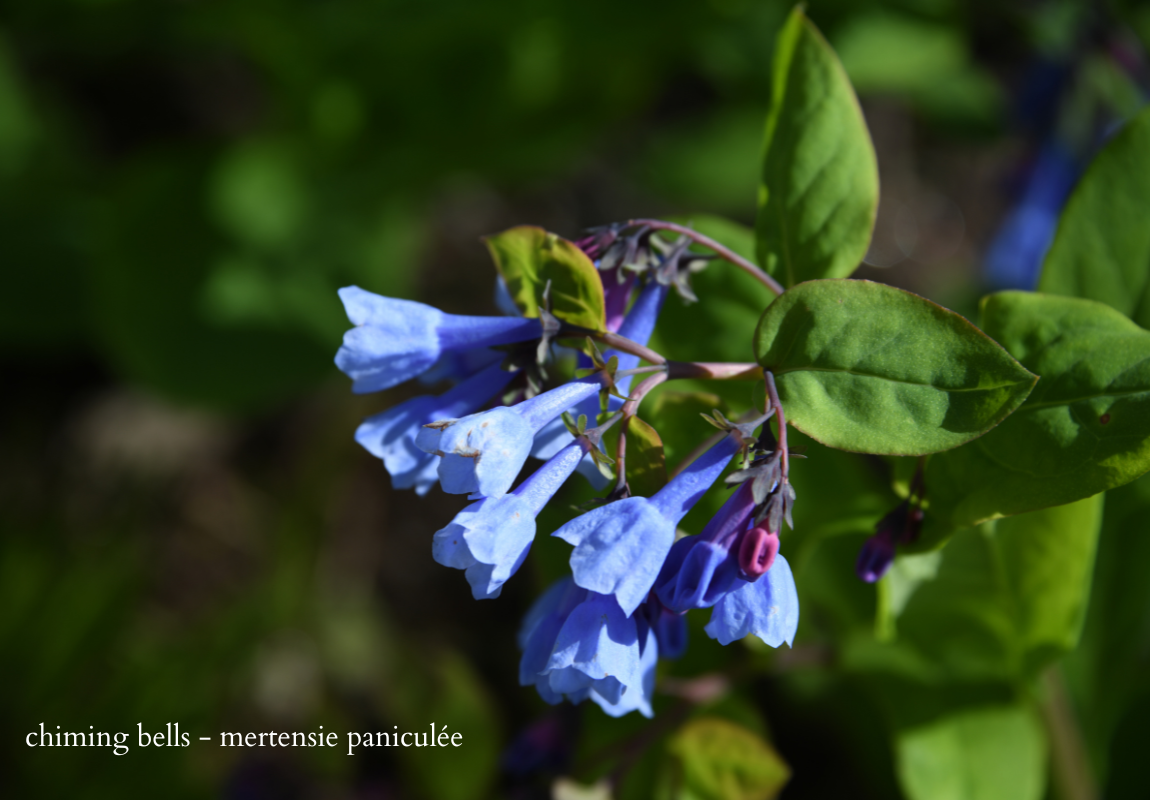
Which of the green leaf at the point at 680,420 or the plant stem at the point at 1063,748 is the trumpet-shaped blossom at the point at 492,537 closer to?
the green leaf at the point at 680,420

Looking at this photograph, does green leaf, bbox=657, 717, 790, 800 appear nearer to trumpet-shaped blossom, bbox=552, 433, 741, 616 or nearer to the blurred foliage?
the blurred foliage

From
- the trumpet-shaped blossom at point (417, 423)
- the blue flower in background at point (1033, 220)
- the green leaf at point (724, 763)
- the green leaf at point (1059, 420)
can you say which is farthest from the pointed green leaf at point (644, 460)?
the blue flower in background at point (1033, 220)

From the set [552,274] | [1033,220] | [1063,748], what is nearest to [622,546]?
[552,274]

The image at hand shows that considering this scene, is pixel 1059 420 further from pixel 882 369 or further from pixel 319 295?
pixel 319 295

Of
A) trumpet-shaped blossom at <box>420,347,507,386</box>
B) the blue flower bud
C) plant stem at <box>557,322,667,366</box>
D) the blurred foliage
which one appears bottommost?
the blurred foliage

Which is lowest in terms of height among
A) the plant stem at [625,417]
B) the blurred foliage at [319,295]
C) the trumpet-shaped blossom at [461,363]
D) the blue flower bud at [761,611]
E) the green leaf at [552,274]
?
the blurred foliage at [319,295]

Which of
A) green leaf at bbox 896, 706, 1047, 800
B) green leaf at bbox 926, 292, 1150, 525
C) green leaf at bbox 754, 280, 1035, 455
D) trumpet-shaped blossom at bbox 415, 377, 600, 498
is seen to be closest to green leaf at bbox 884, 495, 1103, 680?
green leaf at bbox 896, 706, 1047, 800
